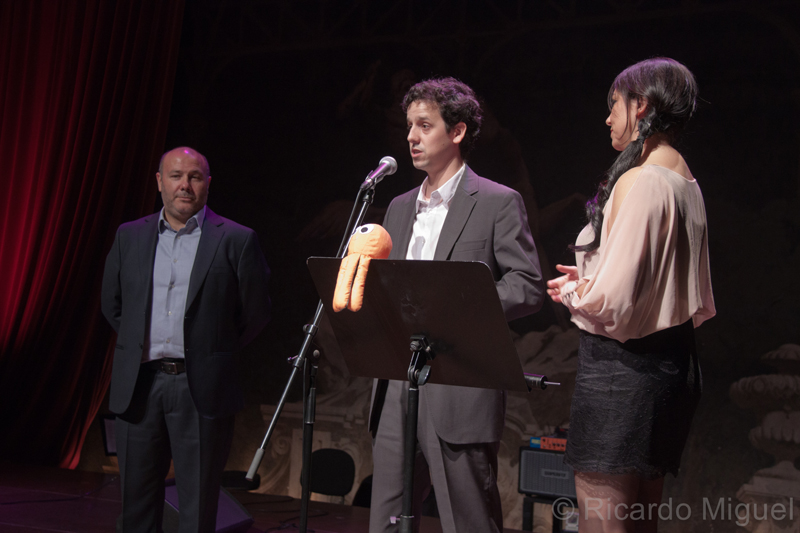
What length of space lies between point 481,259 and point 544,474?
2.41 meters

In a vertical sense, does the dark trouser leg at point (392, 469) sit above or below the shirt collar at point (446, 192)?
below

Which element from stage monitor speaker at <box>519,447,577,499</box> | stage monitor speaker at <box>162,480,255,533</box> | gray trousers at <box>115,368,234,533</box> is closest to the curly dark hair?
gray trousers at <box>115,368,234,533</box>

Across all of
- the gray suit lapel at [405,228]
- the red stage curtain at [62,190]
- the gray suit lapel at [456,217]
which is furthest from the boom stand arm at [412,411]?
the red stage curtain at [62,190]

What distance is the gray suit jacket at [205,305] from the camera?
2.74 meters

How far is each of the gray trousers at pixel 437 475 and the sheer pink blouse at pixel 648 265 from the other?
2.16ft

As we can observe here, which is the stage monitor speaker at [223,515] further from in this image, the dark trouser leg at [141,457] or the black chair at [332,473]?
the black chair at [332,473]

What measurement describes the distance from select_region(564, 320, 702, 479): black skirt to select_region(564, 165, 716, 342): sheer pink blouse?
47 mm

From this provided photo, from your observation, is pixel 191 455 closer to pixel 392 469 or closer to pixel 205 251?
pixel 205 251

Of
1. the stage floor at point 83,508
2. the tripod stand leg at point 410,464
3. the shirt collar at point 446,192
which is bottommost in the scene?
the stage floor at point 83,508

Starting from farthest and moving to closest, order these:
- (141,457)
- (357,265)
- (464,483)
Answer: (141,457) < (464,483) < (357,265)

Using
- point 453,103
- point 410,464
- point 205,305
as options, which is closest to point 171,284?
point 205,305

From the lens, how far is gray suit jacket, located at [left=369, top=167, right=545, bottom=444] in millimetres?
2000

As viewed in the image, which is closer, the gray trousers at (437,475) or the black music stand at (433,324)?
the black music stand at (433,324)

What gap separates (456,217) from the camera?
7.20 feet
